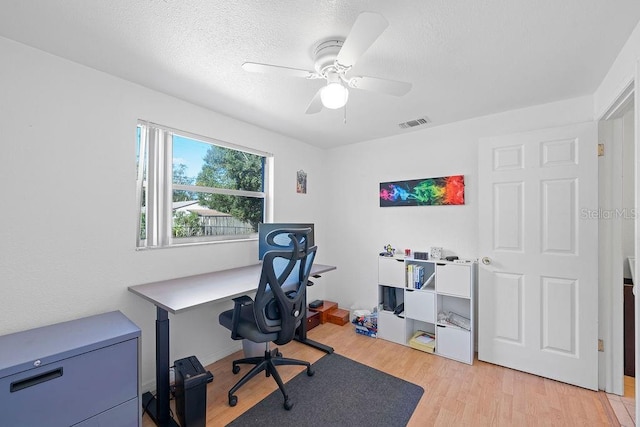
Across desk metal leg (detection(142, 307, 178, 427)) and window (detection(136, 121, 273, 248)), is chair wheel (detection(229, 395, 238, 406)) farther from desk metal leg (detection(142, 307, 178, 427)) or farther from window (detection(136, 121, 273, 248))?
window (detection(136, 121, 273, 248))

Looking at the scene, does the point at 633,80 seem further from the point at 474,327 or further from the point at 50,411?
the point at 50,411

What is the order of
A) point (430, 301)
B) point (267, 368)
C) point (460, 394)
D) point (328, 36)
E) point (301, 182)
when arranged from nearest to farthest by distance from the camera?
point (328, 36) → point (460, 394) → point (267, 368) → point (430, 301) → point (301, 182)

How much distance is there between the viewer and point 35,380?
127 cm

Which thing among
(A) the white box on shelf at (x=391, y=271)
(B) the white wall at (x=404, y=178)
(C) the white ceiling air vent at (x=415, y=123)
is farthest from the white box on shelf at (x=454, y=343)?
(C) the white ceiling air vent at (x=415, y=123)

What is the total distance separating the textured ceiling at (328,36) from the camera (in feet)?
4.28

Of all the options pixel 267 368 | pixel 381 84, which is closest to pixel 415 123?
pixel 381 84

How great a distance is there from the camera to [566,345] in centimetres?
218

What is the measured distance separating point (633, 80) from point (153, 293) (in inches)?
124

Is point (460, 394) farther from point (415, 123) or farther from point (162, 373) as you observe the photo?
point (415, 123)

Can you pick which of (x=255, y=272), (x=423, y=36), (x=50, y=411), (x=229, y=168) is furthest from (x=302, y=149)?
(x=50, y=411)

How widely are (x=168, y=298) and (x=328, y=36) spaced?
183 cm

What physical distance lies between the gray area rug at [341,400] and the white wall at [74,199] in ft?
3.03

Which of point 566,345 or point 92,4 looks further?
point 566,345

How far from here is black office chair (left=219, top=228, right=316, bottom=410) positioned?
1.84 metres
